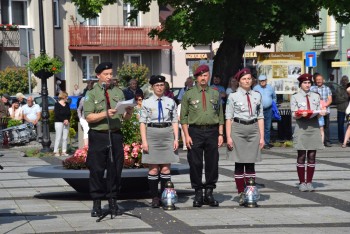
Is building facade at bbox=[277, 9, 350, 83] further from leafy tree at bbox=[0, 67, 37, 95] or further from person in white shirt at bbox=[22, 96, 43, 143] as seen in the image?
person in white shirt at bbox=[22, 96, 43, 143]

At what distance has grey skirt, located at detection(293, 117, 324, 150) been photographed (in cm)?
1435

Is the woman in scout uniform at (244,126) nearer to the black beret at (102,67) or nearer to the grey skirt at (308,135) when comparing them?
the grey skirt at (308,135)

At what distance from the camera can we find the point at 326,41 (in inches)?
2188

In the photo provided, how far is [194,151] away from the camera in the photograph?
12914 millimetres

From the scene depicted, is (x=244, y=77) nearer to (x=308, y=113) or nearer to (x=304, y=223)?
(x=308, y=113)

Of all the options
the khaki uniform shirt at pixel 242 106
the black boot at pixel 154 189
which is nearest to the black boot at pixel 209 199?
the black boot at pixel 154 189

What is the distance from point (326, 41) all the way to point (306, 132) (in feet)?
138

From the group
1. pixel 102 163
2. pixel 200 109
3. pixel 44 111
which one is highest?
pixel 200 109

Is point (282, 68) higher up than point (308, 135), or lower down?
higher up

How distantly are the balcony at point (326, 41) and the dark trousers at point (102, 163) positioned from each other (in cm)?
4346

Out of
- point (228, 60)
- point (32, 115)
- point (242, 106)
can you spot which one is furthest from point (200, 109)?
point (32, 115)

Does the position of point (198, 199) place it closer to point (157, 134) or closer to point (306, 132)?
point (157, 134)

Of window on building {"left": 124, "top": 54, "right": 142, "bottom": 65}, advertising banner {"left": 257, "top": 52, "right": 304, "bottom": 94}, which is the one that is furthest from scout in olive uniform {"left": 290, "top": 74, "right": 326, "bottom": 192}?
window on building {"left": 124, "top": 54, "right": 142, "bottom": 65}

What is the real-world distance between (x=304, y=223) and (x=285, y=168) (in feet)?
23.3
